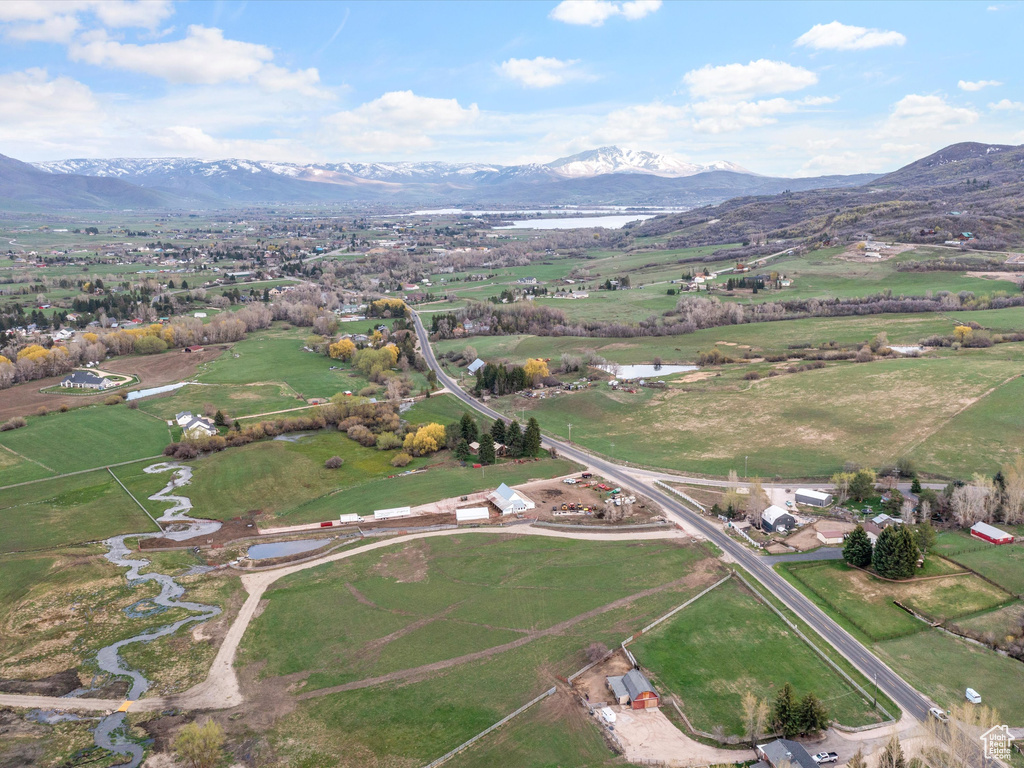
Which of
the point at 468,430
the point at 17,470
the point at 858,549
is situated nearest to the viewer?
the point at 858,549

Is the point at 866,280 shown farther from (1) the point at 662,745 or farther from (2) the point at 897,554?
(1) the point at 662,745

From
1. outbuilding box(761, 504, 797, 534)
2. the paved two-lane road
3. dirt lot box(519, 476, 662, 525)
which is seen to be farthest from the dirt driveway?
outbuilding box(761, 504, 797, 534)

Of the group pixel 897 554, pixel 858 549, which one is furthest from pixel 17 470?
pixel 897 554

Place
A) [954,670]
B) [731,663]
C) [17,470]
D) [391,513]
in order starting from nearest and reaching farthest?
[954,670] → [731,663] → [391,513] → [17,470]

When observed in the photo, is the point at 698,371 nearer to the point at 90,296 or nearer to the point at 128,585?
the point at 128,585

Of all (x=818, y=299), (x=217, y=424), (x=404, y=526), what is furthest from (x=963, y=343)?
(x=217, y=424)
